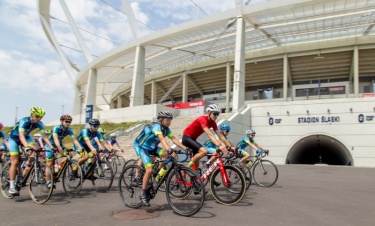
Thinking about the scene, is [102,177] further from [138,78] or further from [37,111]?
[138,78]

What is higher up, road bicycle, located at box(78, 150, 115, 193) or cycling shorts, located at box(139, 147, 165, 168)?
cycling shorts, located at box(139, 147, 165, 168)

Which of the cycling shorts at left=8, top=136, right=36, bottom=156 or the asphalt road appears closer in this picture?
the asphalt road

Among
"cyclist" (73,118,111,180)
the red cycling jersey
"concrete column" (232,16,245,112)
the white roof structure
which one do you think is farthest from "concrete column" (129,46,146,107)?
the red cycling jersey

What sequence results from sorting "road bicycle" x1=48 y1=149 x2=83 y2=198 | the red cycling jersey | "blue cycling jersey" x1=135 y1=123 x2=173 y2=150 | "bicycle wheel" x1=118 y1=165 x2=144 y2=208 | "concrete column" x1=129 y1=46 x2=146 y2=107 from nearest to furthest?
"blue cycling jersey" x1=135 y1=123 x2=173 y2=150 < "bicycle wheel" x1=118 y1=165 x2=144 y2=208 < the red cycling jersey < "road bicycle" x1=48 y1=149 x2=83 y2=198 < "concrete column" x1=129 y1=46 x2=146 y2=107

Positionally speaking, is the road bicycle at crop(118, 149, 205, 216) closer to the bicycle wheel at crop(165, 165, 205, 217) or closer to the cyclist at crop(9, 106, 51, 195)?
the bicycle wheel at crop(165, 165, 205, 217)

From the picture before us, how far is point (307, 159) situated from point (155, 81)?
2823cm

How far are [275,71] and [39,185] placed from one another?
1586 inches

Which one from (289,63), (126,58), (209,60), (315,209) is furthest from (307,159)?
(315,209)

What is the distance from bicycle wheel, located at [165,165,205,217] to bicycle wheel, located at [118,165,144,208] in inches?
29.8

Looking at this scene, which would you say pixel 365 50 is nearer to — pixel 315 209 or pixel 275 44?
pixel 275 44

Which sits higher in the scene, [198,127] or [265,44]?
[265,44]

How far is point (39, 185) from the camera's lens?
21.2 ft

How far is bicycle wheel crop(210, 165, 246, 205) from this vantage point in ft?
19.9

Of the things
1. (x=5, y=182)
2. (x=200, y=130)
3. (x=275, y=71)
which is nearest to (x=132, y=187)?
(x=200, y=130)
